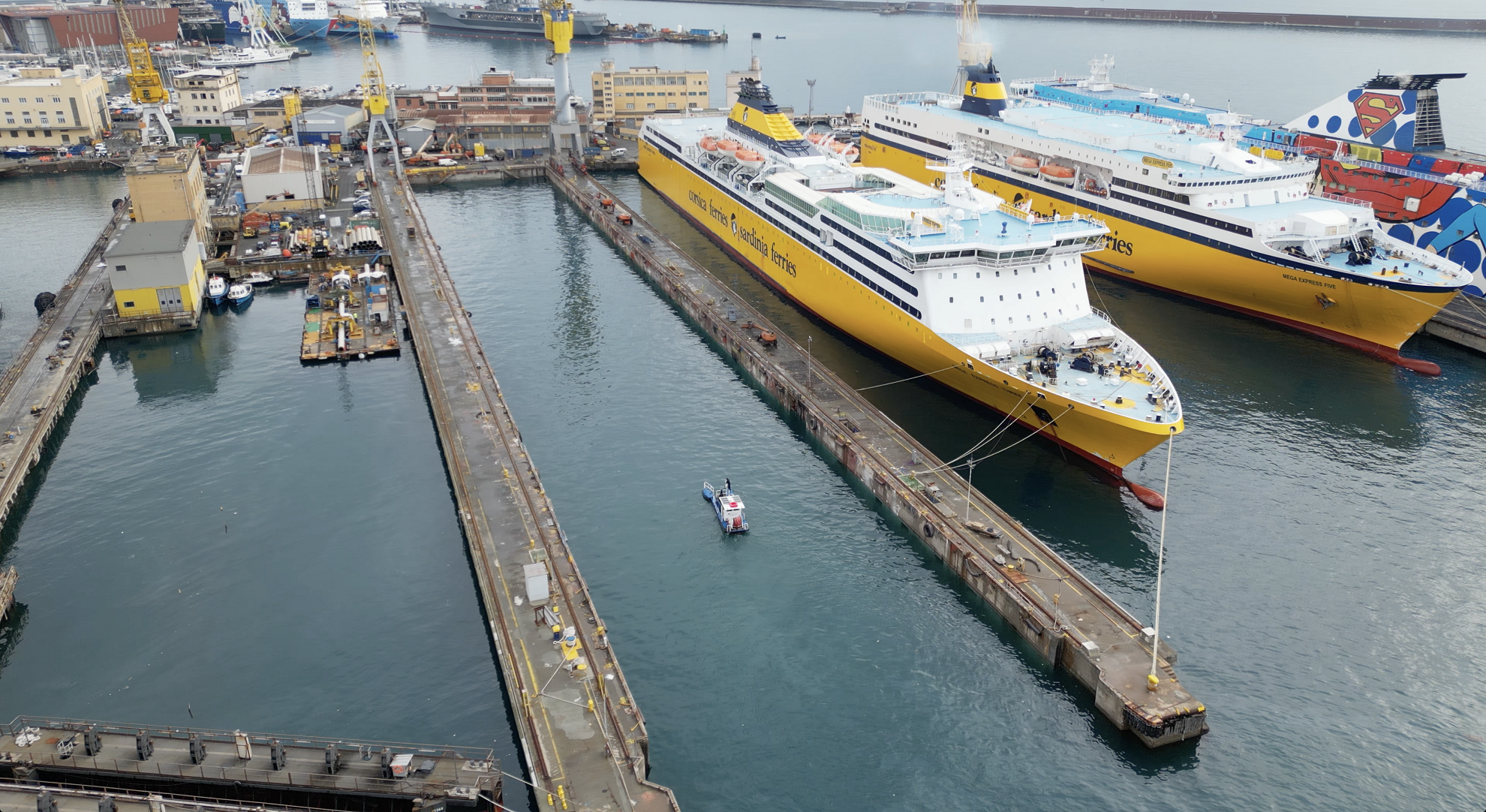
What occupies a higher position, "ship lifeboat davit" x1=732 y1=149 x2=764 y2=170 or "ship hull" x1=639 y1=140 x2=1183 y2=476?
"ship lifeboat davit" x1=732 y1=149 x2=764 y2=170

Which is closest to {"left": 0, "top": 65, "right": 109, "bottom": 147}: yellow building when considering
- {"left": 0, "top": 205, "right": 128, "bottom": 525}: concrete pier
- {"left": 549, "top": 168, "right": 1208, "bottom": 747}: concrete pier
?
{"left": 0, "top": 205, "right": 128, "bottom": 525}: concrete pier

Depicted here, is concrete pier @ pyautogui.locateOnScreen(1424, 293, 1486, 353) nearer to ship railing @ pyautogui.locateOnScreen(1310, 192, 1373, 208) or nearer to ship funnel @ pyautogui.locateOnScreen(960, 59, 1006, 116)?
ship railing @ pyautogui.locateOnScreen(1310, 192, 1373, 208)

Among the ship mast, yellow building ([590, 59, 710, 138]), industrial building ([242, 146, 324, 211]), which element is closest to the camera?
industrial building ([242, 146, 324, 211])

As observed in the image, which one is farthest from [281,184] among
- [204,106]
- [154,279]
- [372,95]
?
[204,106]

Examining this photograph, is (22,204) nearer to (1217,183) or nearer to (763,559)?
(763,559)

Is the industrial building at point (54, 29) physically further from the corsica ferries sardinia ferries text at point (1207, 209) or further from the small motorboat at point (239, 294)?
the corsica ferries sardinia ferries text at point (1207, 209)

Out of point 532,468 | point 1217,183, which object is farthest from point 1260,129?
point 532,468
